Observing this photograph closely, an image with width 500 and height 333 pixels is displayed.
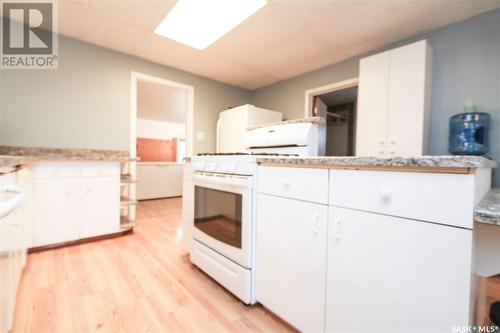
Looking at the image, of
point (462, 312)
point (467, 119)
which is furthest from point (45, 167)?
point (467, 119)

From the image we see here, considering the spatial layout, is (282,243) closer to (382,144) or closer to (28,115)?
(382,144)

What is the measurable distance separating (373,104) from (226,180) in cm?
174

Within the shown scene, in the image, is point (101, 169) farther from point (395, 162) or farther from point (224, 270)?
point (395, 162)

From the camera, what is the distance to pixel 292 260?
104 centimetres

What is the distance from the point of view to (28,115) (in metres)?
2.19

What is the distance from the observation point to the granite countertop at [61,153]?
2.03 m

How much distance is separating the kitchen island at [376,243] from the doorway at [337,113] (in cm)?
231

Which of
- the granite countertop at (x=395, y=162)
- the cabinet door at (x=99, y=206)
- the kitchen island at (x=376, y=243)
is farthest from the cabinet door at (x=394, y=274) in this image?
→ the cabinet door at (x=99, y=206)

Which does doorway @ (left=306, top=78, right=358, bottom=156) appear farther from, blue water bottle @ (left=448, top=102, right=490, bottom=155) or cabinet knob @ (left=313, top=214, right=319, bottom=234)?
cabinet knob @ (left=313, top=214, right=319, bottom=234)

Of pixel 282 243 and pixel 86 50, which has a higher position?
pixel 86 50

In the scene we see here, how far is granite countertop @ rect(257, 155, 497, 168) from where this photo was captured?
23.0 inches

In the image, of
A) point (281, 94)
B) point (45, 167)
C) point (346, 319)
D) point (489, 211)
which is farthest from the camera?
point (281, 94)

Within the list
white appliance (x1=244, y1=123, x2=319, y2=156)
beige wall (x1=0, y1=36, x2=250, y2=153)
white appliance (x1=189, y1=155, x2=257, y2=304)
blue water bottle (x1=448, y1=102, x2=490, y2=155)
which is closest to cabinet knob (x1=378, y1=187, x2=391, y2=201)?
white appliance (x1=189, y1=155, x2=257, y2=304)

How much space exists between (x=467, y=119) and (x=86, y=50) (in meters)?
3.84
